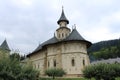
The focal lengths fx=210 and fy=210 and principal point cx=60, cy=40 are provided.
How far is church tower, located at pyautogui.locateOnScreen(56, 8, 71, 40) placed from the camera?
52081mm

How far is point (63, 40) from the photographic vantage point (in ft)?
159

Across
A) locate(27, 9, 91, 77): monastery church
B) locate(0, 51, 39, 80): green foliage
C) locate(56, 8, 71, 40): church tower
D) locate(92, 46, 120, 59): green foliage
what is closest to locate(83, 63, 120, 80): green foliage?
locate(0, 51, 39, 80): green foliage

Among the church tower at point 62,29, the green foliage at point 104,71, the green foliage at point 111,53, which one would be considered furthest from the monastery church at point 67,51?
the green foliage at point 111,53

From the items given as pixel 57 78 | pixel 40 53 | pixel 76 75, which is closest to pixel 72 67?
pixel 76 75

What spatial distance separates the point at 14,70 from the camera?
22188 mm

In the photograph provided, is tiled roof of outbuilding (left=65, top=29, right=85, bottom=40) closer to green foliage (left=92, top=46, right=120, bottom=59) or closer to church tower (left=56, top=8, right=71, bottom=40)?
church tower (left=56, top=8, right=71, bottom=40)

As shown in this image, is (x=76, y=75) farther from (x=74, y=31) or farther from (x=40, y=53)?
(x=40, y=53)

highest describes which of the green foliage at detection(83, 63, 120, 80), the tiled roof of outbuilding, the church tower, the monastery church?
the church tower

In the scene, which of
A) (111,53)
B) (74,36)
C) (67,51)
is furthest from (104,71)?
(111,53)

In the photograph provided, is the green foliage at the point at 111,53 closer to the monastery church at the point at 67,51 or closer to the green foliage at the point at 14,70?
the monastery church at the point at 67,51

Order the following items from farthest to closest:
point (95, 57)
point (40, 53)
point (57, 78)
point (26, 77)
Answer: point (95, 57) → point (40, 53) → point (57, 78) → point (26, 77)

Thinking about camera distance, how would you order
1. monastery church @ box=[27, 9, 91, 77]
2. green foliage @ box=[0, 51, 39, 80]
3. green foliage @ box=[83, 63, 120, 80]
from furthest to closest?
monastery church @ box=[27, 9, 91, 77], green foliage @ box=[83, 63, 120, 80], green foliage @ box=[0, 51, 39, 80]

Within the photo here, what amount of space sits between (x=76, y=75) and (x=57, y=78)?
16.5 ft

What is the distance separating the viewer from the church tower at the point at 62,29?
52.1 m
